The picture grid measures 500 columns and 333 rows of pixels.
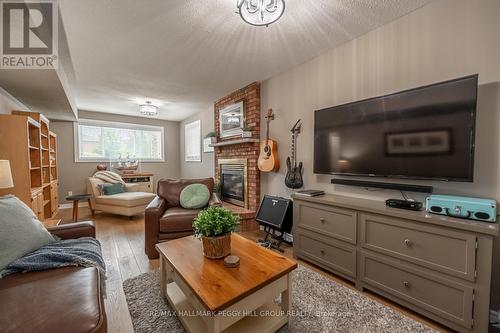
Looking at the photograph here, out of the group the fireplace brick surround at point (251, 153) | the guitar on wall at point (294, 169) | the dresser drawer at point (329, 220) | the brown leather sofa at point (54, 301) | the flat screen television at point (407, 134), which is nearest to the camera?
the brown leather sofa at point (54, 301)

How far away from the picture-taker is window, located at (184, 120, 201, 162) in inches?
206

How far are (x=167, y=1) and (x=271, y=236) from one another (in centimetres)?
273

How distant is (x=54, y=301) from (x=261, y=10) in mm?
1951

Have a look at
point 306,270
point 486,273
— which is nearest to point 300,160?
point 306,270

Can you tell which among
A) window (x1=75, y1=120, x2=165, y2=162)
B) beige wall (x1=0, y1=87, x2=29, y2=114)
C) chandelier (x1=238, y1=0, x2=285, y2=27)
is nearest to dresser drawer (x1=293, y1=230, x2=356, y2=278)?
chandelier (x1=238, y1=0, x2=285, y2=27)

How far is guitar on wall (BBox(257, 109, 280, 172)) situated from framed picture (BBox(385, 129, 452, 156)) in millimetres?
1413

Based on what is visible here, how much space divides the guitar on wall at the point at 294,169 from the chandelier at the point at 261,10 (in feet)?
4.67

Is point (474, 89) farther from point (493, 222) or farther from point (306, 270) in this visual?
point (306, 270)

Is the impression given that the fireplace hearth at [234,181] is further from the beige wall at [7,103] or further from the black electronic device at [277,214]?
the beige wall at [7,103]

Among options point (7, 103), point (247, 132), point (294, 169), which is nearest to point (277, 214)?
point (294, 169)

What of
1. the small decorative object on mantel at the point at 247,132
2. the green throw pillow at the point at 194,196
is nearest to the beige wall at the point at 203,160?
the small decorative object on mantel at the point at 247,132

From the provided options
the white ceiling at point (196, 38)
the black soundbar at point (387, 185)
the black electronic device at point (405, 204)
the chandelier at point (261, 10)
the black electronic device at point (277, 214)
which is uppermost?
the white ceiling at point (196, 38)

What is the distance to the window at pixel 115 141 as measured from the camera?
195 inches

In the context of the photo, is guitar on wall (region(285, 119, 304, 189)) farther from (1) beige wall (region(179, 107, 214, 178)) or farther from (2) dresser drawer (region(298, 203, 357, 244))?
(1) beige wall (region(179, 107, 214, 178))
